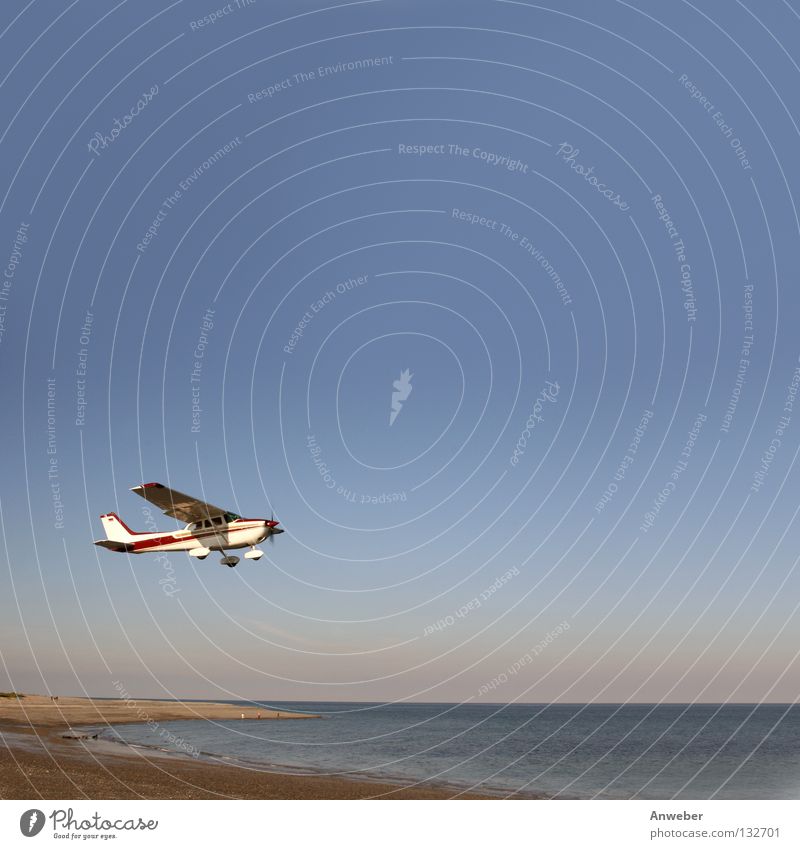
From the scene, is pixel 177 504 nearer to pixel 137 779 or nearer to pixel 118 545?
pixel 118 545

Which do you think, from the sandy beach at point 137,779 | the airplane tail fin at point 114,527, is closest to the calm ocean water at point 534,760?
the sandy beach at point 137,779

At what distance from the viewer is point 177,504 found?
136ft

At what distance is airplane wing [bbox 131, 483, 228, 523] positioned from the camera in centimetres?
3791

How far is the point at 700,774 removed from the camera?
270ft

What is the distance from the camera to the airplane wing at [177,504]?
37906mm

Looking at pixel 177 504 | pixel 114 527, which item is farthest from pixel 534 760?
pixel 177 504

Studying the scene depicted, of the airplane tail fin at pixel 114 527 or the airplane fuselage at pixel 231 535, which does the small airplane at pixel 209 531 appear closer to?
the airplane fuselage at pixel 231 535

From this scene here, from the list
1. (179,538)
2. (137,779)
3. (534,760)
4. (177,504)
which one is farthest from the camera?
(534,760)

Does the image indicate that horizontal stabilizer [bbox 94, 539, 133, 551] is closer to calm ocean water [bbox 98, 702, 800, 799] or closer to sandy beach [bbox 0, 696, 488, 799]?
sandy beach [bbox 0, 696, 488, 799]

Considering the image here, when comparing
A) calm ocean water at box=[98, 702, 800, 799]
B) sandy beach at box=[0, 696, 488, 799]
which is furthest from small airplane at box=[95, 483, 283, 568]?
calm ocean water at box=[98, 702, 800, 799]

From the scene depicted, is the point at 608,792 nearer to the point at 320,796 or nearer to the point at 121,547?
the point at 320,796
